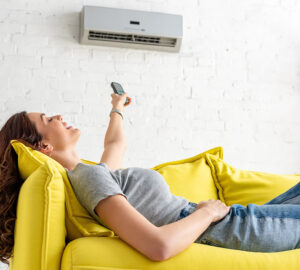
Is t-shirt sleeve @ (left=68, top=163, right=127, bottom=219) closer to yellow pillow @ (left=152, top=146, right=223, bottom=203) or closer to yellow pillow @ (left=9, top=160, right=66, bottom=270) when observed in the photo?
yellow pillow @ (left=9, top=160, right=66, bottom=270)

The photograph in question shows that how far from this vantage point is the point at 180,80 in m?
3.71

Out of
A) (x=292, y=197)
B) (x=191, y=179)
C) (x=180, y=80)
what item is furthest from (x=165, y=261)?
(x=180, y=80)

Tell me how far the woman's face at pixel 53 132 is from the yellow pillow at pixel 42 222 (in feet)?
1.51

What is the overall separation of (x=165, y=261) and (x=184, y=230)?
0.12 meters

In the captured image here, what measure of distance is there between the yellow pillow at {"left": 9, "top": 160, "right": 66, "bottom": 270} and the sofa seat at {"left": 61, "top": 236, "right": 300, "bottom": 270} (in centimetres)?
5

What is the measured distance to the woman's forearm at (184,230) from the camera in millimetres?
1515

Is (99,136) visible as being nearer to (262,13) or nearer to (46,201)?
(262,13)

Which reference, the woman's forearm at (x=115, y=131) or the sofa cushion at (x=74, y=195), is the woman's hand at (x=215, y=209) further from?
the woman's forearm at (x=115, y=131)

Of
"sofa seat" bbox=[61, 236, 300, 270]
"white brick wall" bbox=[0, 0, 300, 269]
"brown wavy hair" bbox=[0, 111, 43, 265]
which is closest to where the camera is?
"sofa seat" bbox=[61, 236, 300, 270]

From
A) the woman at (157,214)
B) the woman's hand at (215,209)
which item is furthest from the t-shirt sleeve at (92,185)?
the woman's hand at (215,209)

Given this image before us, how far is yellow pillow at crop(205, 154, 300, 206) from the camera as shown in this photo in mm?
2338

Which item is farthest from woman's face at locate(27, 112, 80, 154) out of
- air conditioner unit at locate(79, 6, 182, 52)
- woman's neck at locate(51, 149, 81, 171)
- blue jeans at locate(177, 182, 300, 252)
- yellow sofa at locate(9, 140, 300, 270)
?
air conditioner unit at locate(79, 6, 182, 52)

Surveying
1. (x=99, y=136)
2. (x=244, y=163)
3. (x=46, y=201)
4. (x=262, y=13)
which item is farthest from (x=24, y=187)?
(x=262, y=13)

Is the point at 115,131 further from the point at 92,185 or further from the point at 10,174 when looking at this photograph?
the point at 92,185
